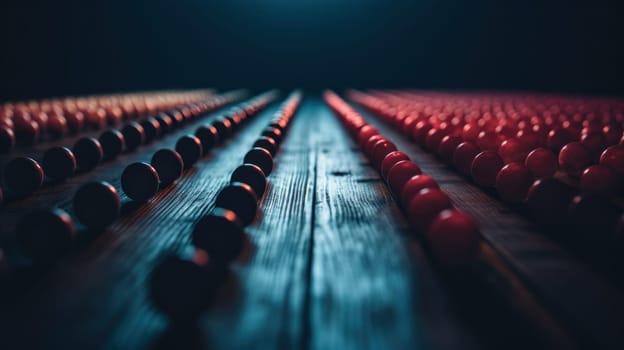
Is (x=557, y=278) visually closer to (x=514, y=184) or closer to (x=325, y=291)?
(x=325, y=291)

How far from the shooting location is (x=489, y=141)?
1.88 m

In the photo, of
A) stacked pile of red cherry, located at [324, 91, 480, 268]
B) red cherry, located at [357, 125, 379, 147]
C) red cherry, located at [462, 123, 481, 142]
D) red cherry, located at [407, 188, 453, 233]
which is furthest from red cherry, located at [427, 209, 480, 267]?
red cherry, located at [462, 123, 481, 142]

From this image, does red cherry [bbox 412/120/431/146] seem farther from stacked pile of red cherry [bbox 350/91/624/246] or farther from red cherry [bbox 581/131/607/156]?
red cherry [bbox 581/131/607/156]

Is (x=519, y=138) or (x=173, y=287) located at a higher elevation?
(x=173, y=287)

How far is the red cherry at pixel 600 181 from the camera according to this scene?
1.22 meters

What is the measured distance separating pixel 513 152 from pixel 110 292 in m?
1.39

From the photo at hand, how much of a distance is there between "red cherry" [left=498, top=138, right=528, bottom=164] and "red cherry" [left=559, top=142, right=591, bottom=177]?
0.42ft

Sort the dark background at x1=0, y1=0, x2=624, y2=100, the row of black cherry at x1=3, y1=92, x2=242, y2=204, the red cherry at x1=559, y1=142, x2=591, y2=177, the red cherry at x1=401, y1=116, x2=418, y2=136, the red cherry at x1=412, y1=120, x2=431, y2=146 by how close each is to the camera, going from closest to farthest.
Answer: the row of black cherry at x1=3, y1=92, x2=242, y2=204
the red cherry at x1=559, y1=142, x2=591, y2=177
the red cherry at x1=412, y1=120, x2=431, y2=146
the red cherry at x1=401, y1=116, x2=418, y2=136
the dark background at x1=0, y1=0, x2=624, y2=100

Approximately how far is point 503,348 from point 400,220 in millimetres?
481

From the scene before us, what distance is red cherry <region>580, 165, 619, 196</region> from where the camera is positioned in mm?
1218

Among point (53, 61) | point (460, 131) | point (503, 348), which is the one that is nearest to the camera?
point (503, 348)

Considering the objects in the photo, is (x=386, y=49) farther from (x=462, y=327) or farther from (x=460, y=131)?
(x=462, y=327)

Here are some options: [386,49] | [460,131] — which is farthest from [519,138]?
[386,49]

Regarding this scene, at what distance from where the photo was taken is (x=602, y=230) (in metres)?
0.88
